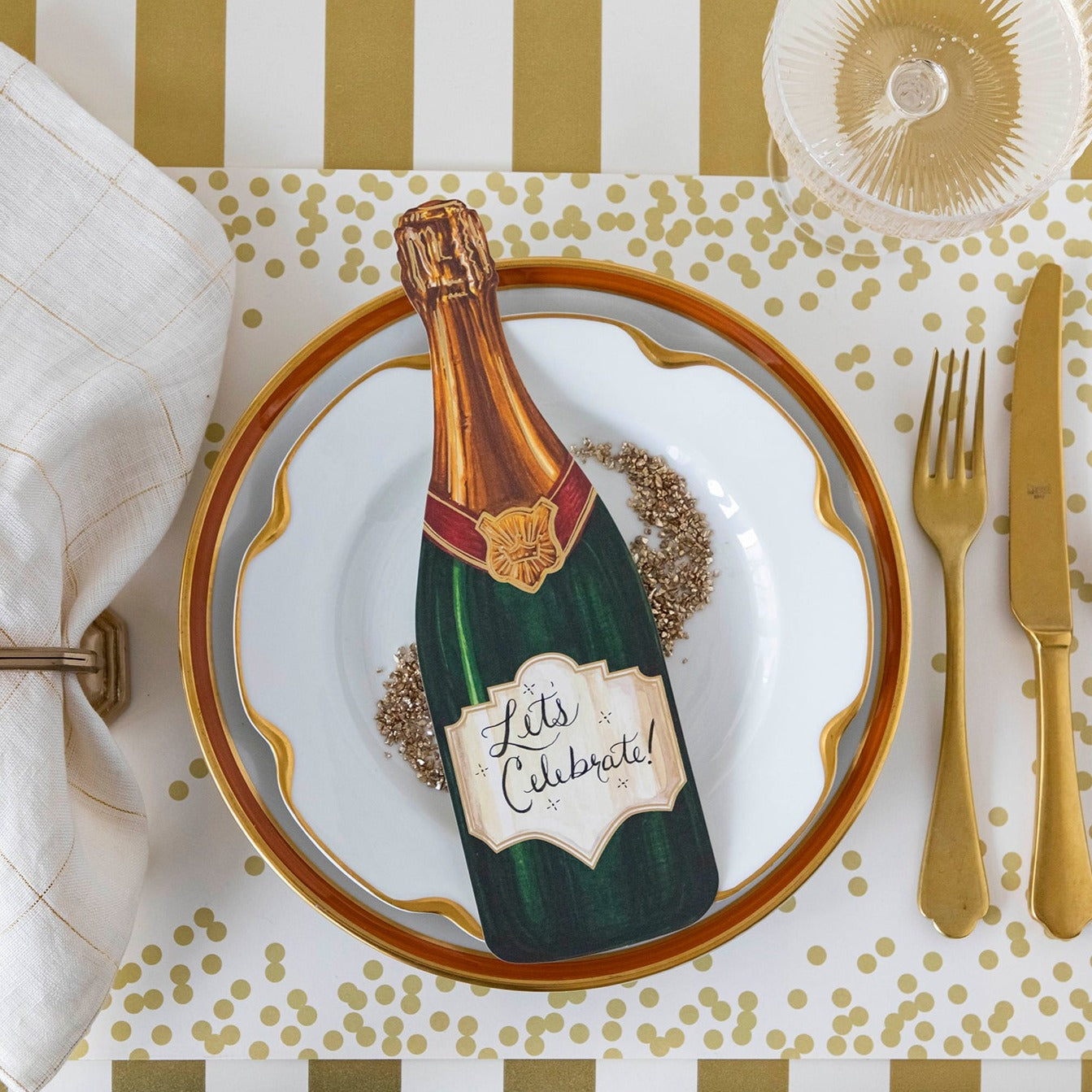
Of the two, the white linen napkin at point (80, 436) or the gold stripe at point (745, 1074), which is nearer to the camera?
the white linen napkin at point (80, 436)

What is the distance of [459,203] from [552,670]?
0.89 feet

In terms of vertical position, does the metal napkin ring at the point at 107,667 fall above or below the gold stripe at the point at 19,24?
below

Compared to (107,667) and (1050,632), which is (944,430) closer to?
(1050,632)

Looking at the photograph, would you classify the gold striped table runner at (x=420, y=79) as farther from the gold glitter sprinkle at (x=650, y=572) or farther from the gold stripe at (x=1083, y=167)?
the gold glitter sprinkle at (x=650, y=572)

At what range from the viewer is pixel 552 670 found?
1.60ft

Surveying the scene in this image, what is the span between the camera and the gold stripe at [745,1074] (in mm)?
559

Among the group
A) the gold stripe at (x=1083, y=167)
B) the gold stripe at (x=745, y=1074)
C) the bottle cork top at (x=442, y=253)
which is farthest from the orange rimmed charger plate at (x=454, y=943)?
the gold stripe at (x=1083, y=167)

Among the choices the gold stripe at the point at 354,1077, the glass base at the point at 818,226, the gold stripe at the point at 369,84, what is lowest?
the gold stripe at the point at 354,1077

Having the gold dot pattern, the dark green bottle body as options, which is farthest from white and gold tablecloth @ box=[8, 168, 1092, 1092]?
the dark green bottle body

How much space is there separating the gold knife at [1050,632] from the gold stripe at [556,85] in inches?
12.9

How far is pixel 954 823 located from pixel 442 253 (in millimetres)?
469

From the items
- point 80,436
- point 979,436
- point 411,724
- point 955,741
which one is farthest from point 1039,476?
point 80,436

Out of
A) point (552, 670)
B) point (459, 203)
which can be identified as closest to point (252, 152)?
point (459, 203)

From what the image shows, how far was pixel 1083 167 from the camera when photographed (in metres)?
0.57
